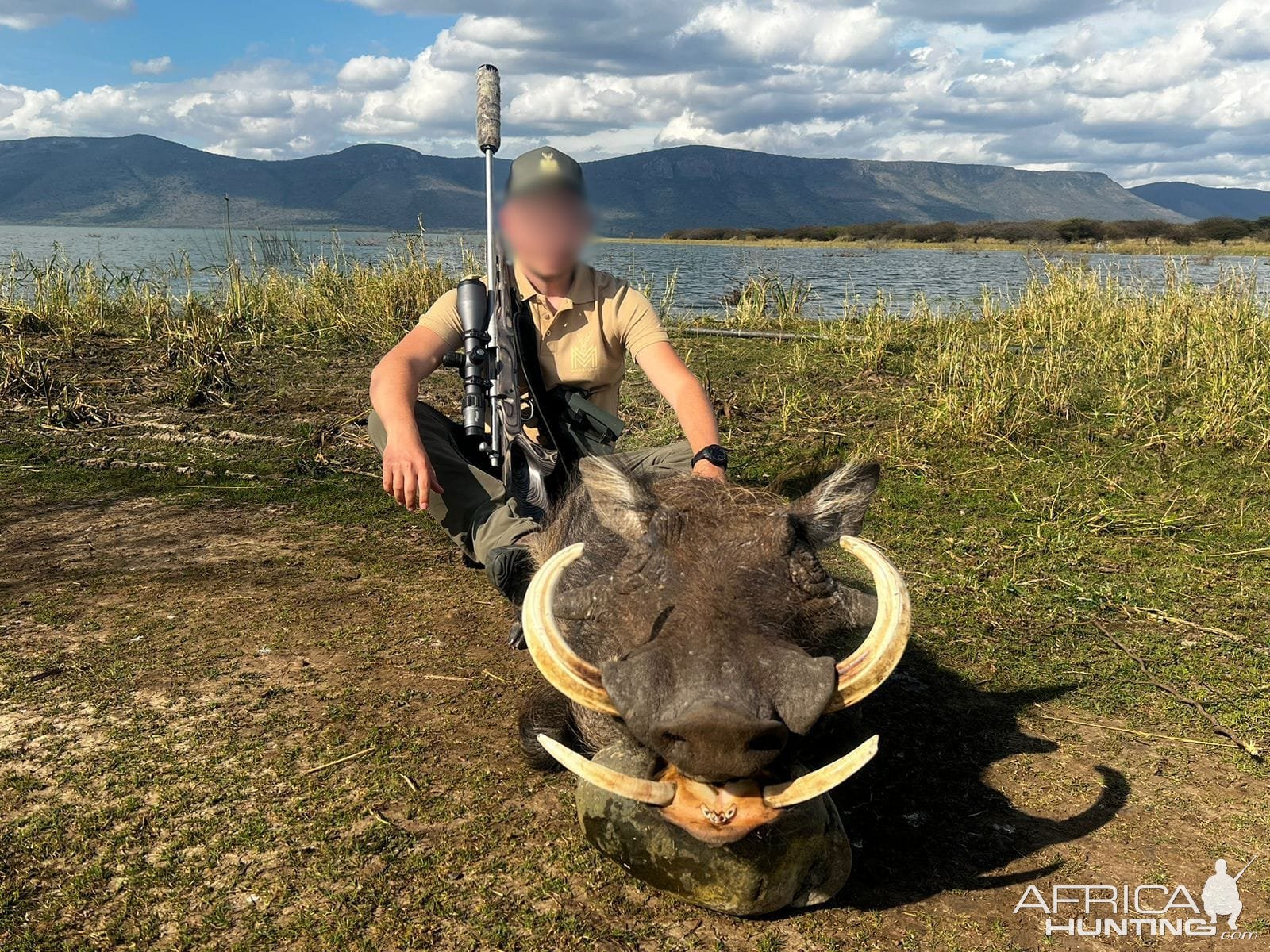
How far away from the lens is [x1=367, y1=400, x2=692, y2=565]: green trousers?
3.87 metres

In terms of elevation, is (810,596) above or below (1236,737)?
above

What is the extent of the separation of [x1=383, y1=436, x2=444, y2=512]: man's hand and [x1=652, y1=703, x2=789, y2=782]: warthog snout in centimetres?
160

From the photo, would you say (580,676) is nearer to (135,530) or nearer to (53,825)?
(53,825)

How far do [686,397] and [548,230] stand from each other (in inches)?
39.1

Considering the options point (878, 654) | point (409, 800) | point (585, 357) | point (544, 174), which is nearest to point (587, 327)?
point (585, 357)

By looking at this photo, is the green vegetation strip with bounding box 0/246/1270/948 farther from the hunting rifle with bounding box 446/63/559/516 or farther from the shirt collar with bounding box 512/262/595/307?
the shirt collar with bounding box 512/262/595/307

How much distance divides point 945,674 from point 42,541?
4378 millimetres

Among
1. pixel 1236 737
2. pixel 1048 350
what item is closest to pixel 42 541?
pixel 1236 737

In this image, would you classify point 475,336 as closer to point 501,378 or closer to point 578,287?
point 501,378

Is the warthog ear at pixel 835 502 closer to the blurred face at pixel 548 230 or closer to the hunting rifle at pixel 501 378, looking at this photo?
the hunting rifle at pixel 501 378

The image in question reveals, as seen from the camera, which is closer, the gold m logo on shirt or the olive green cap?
the olive green cap

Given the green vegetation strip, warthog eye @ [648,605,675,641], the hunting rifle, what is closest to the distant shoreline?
the green vegetation strip

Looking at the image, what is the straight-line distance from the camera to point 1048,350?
776cm

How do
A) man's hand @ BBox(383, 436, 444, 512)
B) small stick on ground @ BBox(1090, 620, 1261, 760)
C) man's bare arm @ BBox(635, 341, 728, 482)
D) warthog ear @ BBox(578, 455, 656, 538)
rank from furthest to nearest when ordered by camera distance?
man's bare arm @ BBox(635, 341, 728, 482)
man's hand @ BBox(383, 436, 444, 512)
small stick on ground @ BBox(1090, 620, 1261, 760)
warthog ear @ BBox(578, 455, 656, 538)
